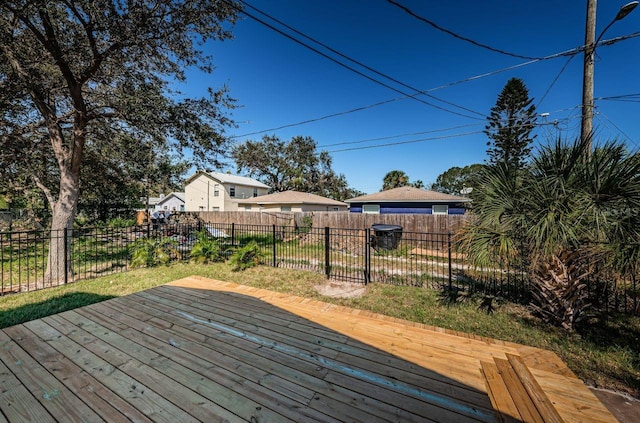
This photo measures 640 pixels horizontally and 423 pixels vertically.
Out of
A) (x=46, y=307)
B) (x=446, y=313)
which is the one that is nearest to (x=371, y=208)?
(x=446, y=313)

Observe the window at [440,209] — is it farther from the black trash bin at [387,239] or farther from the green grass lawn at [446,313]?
the green grass lawn at [446,313]

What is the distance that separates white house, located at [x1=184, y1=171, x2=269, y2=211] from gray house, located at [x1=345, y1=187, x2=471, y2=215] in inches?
524

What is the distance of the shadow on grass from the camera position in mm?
3583

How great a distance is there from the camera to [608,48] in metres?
5.39

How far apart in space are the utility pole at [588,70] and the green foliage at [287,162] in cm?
2624

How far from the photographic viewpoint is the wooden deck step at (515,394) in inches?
61.6

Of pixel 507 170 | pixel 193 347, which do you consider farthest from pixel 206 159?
pixel 507 170

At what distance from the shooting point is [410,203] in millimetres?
18906

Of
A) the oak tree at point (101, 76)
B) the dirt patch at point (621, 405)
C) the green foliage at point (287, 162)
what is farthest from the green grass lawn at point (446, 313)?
the green foliage at point (287, 162)

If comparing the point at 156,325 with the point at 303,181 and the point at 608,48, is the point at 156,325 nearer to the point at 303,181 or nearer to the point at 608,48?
the point at 608,48

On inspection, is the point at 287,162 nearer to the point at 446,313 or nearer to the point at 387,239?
the point at 387,239

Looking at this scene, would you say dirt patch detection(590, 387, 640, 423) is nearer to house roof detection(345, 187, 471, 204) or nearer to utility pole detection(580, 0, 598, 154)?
utility pole detection(580, 0, 598, 154)

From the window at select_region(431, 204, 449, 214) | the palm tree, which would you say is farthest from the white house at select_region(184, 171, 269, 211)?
the palm tree

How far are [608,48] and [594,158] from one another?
4.76 meters
